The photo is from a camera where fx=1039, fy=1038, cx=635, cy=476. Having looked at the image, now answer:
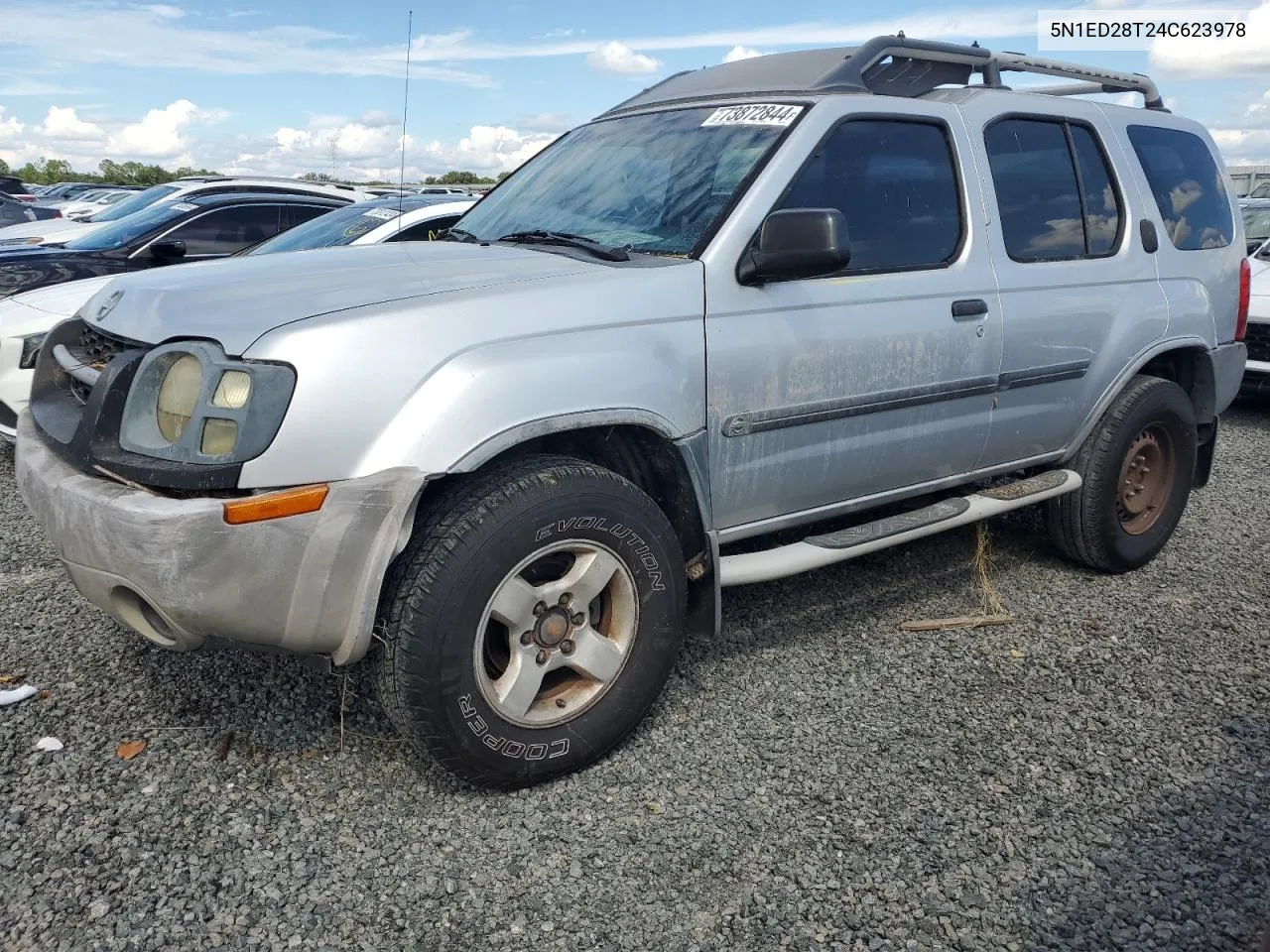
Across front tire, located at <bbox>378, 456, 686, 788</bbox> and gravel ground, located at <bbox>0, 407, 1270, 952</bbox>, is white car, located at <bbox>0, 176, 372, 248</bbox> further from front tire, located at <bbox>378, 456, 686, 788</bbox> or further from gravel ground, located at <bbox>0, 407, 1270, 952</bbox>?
front tire, located at <bbox>378, 456, 686, 788</bbox>

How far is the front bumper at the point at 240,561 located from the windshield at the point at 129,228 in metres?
5.65

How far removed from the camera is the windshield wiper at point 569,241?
3.06 m

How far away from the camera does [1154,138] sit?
4520mm

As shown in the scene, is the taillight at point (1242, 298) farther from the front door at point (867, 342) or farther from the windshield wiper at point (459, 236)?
the windshield wiper at point (459, 236)

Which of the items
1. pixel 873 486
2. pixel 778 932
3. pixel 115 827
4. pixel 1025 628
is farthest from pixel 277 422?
pixel 1025 628

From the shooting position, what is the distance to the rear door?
12.5 ft

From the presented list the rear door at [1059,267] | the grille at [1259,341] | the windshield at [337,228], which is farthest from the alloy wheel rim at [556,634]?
the grille at [1259,341]

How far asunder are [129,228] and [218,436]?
20.4 ft

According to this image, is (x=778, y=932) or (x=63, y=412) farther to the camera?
(x=63, y=412)

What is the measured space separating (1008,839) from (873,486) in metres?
1.28

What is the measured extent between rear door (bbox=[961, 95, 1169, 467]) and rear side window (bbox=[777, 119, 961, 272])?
0.23 meters

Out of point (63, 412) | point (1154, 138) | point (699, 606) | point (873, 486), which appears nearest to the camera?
point (63, 412)

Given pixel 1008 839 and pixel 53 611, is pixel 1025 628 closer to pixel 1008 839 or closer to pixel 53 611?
pixel 1008 839

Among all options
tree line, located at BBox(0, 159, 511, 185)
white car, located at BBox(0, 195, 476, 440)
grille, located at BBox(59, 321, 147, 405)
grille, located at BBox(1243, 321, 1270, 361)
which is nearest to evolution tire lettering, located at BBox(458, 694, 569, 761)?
grille, located at BBox(59, 321, 147, 405)
